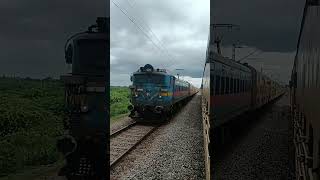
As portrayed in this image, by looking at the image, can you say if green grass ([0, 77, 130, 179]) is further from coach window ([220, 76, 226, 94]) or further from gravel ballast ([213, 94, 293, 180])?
gravel ballast ([213, 94, 293, 180])

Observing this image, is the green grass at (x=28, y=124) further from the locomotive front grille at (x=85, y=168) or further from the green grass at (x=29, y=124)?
the locomotive front grille at (x=85, y=168)

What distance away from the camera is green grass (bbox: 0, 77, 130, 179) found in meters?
11.0

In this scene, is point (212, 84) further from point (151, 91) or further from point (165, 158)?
point (151, 91)

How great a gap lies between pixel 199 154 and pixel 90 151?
4042mm

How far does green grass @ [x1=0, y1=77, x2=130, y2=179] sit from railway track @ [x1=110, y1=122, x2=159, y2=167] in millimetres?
1229

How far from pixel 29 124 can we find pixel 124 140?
6500 mm

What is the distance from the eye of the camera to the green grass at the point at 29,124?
1098cm

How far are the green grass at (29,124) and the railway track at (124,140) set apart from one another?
4.03ft

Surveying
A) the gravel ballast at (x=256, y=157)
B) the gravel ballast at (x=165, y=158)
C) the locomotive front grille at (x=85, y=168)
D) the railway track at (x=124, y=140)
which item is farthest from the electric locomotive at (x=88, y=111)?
the gravel ballast at (x=256, y=157)

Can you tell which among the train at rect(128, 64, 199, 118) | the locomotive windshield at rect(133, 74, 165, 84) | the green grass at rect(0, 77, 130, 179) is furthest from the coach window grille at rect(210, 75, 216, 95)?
the locomotive windshield at rect(133, 74, 165, 84)

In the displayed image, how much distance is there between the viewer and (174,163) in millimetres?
8266

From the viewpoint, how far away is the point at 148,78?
15.7 m

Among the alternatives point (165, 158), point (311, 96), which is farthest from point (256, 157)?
point (311, 96)

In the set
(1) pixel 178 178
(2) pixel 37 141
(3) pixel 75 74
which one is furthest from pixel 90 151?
(2) pixel 37 141
